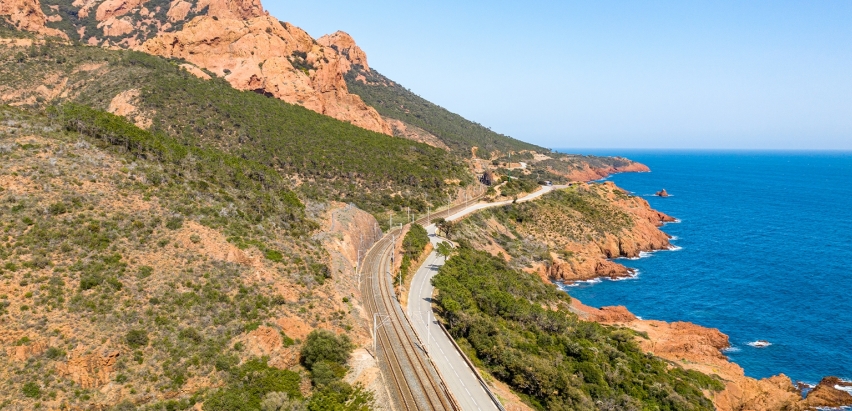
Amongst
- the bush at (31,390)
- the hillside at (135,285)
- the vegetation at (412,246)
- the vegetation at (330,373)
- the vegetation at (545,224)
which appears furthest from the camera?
the vegetation at (545,224)

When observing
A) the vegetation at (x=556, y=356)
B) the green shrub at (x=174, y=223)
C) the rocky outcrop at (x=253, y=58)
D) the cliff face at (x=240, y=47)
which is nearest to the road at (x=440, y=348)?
the vegetation at (x=556, y=356)

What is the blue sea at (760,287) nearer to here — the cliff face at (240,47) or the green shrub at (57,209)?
the green shrub at (57,209)

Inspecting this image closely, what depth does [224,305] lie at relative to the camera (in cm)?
3516

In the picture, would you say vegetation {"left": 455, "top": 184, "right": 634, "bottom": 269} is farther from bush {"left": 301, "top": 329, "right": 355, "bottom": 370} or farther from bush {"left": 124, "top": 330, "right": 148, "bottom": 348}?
bush {"left": 124, "top": 330, "right": 148, "bottom": 348}

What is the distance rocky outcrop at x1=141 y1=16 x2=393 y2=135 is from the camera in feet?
363

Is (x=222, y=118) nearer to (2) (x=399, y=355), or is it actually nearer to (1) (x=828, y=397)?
(2) (x=399, y=355)

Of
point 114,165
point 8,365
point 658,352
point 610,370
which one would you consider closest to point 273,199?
point 114,165

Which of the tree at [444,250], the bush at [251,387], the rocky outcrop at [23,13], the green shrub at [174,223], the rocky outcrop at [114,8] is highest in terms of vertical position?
the rocky outcrop at [114,8]

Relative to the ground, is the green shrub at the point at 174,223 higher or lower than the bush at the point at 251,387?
higher

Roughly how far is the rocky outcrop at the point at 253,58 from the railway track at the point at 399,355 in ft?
239

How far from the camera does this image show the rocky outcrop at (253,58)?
11050 cm

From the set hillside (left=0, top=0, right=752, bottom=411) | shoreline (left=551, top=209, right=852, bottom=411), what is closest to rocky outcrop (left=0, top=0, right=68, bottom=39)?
hillside (left=0, top=0, right=752, bottom=411)

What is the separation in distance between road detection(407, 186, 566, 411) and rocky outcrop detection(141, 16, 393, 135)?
69.6 meters

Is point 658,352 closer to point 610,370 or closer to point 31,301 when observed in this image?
point 610,370
